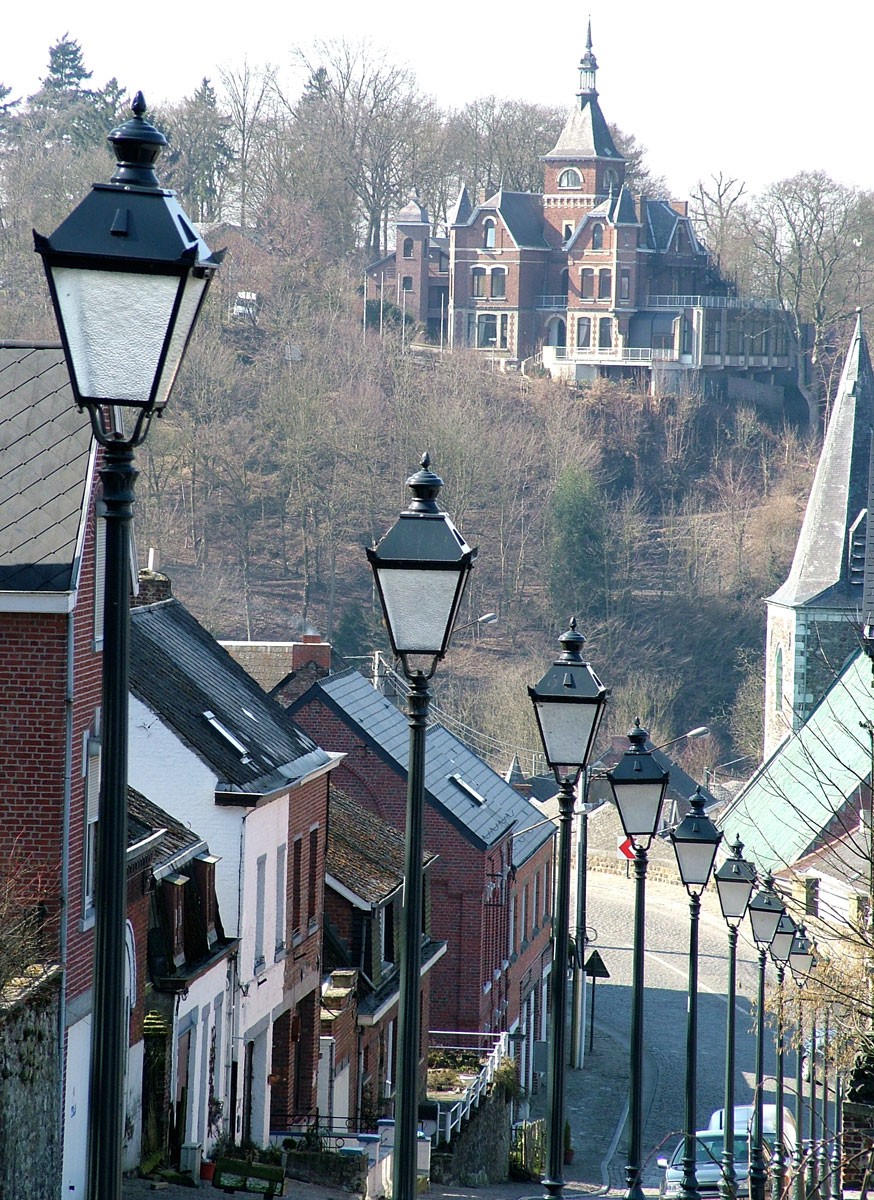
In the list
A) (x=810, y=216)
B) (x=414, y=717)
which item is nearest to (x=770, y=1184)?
(x=414, y=717)

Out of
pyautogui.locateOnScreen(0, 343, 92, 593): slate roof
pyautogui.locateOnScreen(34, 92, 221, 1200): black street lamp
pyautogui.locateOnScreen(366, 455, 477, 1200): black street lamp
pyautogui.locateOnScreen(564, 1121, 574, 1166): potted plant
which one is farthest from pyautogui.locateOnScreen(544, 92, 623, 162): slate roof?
pyautogui.locateOnScreen(34, 92, 221, 1200): black street lamp

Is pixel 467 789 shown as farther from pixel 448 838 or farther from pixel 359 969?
pixel 359 969

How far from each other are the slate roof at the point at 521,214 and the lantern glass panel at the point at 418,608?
286 feet

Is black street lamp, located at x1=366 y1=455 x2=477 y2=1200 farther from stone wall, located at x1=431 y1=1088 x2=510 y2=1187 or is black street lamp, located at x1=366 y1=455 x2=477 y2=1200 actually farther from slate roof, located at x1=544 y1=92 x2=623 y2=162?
slate roof, located at x1=544 y1=92 x2=623 y2=162

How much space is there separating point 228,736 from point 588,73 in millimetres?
83922

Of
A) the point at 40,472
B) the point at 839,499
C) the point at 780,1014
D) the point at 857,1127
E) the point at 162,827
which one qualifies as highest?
the point at 40,472

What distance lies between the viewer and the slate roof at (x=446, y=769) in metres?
27.7

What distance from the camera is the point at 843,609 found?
50.5 meters

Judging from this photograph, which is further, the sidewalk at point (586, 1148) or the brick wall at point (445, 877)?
the brick wall at point (445, 877)

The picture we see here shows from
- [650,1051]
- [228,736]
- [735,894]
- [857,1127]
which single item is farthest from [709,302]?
[857,1127]

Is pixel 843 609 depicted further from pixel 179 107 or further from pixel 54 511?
pixel 179 107

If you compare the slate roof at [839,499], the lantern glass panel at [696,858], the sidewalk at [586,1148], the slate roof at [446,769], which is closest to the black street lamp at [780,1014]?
the sidewalk at [586,1148]

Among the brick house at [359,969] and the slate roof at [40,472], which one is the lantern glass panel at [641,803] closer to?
the slate roof at [40,472]

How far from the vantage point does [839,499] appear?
53062 mm
